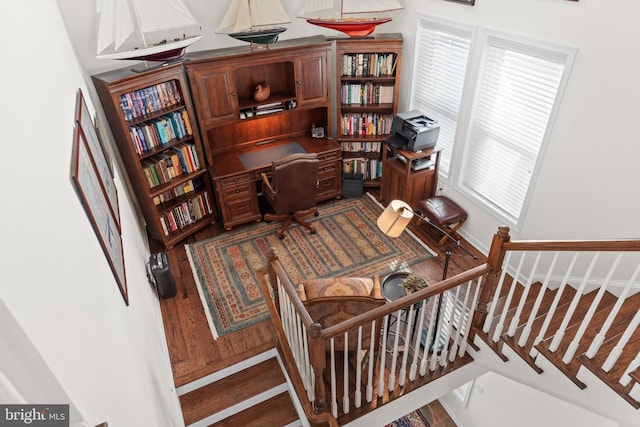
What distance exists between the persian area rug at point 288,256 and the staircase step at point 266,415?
76 cm

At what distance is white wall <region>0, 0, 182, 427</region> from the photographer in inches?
38.5

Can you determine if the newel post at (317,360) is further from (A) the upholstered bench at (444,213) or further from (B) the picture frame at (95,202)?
(A) the upholstered bench at (444,213)

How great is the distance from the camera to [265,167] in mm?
4965

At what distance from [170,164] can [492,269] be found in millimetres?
3623

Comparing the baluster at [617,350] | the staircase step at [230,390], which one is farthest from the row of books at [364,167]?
the baluster at [617,350]

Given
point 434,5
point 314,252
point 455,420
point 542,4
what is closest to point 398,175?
point 314,252

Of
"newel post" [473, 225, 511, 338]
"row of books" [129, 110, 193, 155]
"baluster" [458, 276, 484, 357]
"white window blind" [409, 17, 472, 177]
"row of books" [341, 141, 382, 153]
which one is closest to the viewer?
"newel post" [473, 225, 511, 338]

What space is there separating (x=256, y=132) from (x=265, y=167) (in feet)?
2.47

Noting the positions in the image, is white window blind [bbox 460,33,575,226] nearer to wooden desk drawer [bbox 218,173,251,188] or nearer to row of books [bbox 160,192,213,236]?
wooden desk drawer [bbox 218,173,251,188]

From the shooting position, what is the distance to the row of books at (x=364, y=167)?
5.66m

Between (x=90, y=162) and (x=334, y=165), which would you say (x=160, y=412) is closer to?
(x=90, y=162)

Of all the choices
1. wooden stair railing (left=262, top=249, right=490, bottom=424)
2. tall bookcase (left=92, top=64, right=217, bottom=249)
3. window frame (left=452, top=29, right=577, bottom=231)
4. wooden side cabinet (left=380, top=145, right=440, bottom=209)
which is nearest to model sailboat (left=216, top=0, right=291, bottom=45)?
tall bookcase (left=92, top=64, right=217, bottom=249)

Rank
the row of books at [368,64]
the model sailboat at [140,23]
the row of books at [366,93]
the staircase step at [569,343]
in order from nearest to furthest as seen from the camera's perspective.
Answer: the staircase step at [569,343]
the model sailboat at [140,23]
the row of books at [368,64]
the row of books at [366,93]

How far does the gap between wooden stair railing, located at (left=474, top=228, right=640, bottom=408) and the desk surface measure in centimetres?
301
